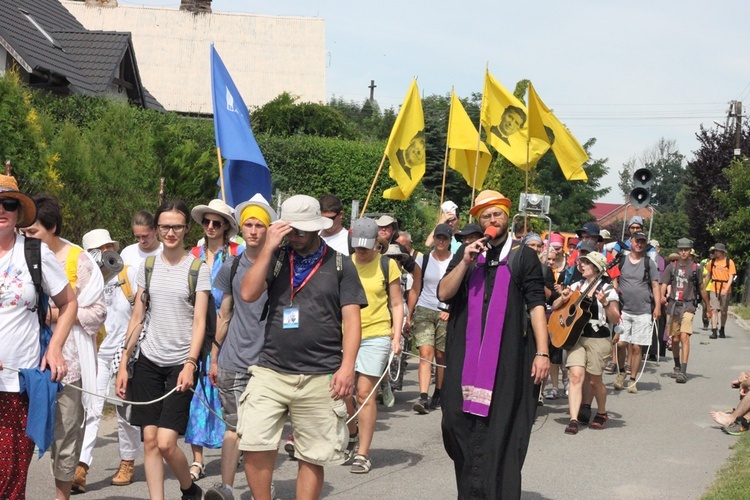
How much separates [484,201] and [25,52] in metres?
23.3

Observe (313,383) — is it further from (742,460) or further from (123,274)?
(742,460)

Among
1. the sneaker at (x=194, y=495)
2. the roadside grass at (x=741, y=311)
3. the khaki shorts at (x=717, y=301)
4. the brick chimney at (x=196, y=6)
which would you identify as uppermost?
the brick chimney at (x=196, y=6)

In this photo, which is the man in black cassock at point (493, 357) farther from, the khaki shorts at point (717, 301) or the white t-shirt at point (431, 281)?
the khaki shorts at point (717, 301)

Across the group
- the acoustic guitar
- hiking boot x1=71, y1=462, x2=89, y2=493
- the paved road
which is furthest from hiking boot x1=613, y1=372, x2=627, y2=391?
hiking boot x1=71, y1=462, x2=89, y2=493

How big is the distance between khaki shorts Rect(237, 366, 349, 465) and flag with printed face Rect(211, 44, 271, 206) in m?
5.44

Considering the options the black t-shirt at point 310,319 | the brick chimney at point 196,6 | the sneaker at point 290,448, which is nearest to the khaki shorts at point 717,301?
the sneaker at point 290,448

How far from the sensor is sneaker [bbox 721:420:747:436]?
10.8 m

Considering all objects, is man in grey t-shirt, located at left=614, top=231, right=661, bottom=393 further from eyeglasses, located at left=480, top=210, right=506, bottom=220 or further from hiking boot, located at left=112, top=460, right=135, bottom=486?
hiking boot, located at left=112, top=460, right=135, bottom=486

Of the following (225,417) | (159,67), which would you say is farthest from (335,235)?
(159,67)

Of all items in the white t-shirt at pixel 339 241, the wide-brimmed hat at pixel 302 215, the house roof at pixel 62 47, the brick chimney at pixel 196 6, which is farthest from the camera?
the brick chimney at pixel 196 6

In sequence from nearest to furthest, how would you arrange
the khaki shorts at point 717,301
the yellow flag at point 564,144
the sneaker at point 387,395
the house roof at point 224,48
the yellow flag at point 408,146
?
the sneaker at point 387,395 < the yellow flag at point 408,146 < the yellow flag at point 564,144 < the khaki shorts at point 717,301 < the house roof at point 224,48

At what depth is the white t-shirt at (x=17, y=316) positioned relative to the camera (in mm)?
5117

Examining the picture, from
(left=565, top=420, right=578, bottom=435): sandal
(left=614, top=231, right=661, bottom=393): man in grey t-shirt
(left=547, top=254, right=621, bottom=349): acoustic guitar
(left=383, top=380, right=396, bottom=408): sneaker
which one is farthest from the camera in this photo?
(left=614, top=231, right=661, bottom=393): man in grey t-shirt

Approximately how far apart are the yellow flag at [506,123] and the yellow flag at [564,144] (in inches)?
18.3
